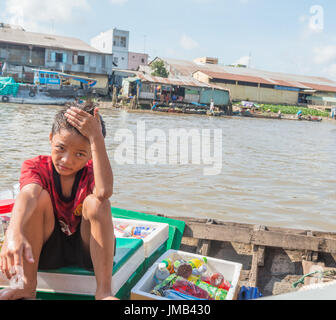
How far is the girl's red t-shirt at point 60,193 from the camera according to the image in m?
1.74

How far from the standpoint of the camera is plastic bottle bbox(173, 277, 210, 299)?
1.97 m

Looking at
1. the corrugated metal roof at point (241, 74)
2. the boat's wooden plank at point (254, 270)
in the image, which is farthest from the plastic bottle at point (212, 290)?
the corrugated metal roof at point (241, 74)

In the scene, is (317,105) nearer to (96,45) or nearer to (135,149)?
(96,45)

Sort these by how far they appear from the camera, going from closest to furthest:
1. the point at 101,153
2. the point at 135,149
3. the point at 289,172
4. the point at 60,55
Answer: the point at 101,153
the point at 289,172
the point at 135,149
the point at 60,55

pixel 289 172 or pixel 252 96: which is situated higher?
pixel 252 96

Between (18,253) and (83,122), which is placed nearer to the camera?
(18,253)

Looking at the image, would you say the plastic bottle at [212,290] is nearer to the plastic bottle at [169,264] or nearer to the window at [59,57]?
the plastic bottle at [169,264]

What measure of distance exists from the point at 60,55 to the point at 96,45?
14142mm

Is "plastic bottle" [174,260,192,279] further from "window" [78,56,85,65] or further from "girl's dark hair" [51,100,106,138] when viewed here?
"window" [78,56,85,65]

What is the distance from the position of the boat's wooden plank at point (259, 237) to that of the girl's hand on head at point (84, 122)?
1.55 m

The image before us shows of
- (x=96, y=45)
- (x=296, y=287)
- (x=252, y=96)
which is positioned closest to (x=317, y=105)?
(x=252, y=96)

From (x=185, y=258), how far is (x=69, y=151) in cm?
109

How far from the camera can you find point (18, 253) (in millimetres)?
1418
